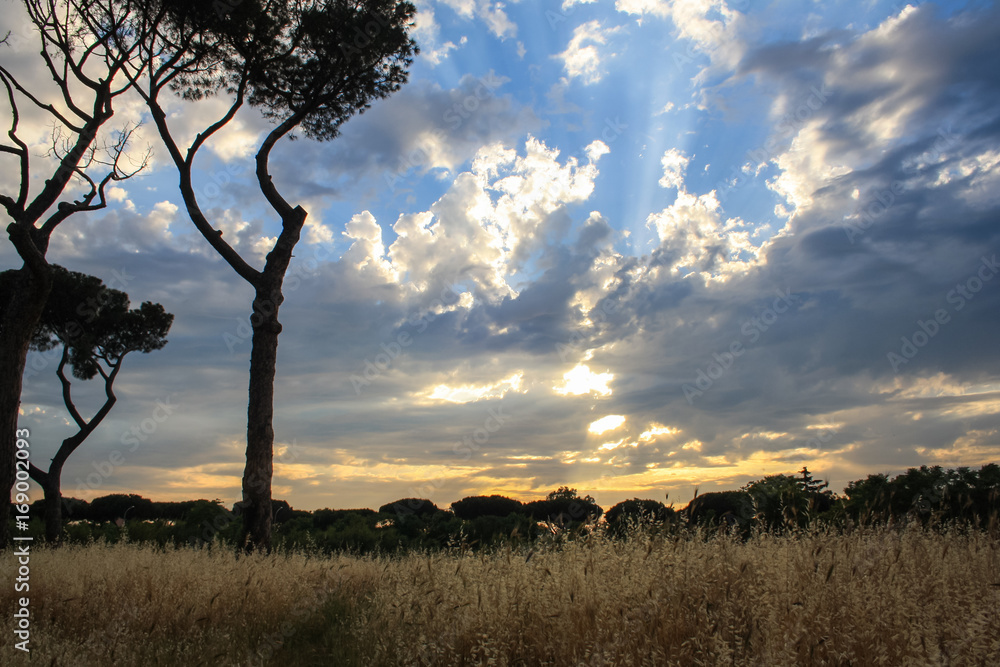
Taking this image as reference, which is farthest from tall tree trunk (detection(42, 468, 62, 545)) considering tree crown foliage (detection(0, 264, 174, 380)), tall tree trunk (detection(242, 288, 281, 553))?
tall tree trunk (detection(242, 288, 281, 553))

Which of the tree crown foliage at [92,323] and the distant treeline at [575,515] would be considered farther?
the tree crown foliage at [92,323]

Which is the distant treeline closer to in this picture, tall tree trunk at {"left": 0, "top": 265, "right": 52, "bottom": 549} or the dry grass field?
the dry grass field

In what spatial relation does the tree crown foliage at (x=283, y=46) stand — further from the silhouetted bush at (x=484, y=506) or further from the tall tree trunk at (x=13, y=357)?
the silhouetted bush at (x=484, y=506)

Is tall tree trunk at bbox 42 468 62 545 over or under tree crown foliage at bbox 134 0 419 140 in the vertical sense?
under

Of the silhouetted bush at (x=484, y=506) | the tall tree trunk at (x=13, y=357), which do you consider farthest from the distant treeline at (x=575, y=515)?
the tall tree trunk at (x=13, y=357)

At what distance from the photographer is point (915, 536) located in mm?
6301

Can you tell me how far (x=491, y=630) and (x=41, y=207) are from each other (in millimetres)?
11557

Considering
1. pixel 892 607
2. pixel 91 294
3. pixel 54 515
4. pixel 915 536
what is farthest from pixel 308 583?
pixel 91 294

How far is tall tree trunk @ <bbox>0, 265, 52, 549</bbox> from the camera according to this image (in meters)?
9.47

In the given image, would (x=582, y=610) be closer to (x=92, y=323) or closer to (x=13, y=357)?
(x=13, y=357)

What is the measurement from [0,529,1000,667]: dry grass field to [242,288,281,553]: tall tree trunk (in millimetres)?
2683

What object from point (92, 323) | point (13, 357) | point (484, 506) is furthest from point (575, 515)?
point (92, 323)

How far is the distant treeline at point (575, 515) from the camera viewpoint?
705 centimetres

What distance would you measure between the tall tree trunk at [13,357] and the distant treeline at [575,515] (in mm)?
1883
